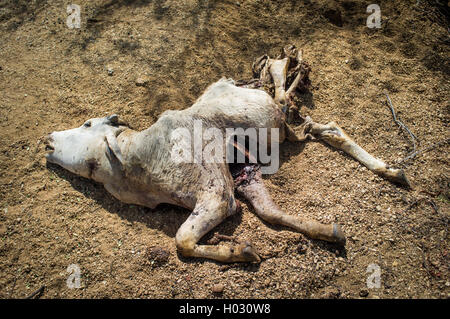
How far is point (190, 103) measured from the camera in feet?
12.6

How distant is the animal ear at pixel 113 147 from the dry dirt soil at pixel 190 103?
1.77 ft

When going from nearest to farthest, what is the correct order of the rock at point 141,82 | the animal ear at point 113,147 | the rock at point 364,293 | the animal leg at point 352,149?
1. the rock at point 364,293
2. the animal ear at point 113,147
3. the animal leg at point 352,149
4. the rock at point 141,82

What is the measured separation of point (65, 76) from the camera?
4152mm

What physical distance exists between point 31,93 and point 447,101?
203 inches

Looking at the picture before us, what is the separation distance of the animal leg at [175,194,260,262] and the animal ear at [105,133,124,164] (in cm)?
88

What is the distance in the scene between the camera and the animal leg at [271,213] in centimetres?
260

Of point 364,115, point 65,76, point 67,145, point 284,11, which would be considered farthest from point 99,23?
point 364,115

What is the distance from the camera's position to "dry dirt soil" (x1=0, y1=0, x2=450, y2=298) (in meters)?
2.55

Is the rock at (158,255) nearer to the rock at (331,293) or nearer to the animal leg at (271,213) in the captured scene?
the animal leg at (271,213)

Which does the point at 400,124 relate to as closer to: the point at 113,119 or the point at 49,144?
the point at 113,119

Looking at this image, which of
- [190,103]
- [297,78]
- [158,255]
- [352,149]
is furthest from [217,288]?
[297,78]

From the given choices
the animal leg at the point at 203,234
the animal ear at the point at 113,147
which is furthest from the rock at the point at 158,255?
the animal ear at the point at 113,147

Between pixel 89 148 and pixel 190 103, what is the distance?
4.48 feet

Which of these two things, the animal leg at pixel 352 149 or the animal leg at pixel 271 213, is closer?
the animal leg at pixel 271 213
